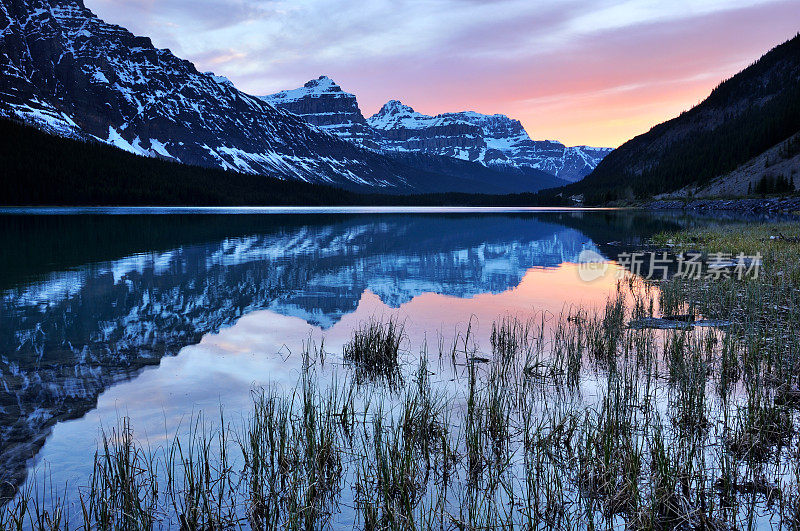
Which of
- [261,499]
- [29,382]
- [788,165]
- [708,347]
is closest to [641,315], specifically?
[708,347]

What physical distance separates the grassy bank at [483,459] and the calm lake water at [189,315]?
0.97 metres

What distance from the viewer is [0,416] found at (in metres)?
8.73

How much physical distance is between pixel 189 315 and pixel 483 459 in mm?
13688

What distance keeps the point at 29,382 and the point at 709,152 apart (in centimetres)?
19075

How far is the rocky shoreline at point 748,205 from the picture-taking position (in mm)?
85188

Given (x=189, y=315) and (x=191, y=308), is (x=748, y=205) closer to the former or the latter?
(x=191, y=308)

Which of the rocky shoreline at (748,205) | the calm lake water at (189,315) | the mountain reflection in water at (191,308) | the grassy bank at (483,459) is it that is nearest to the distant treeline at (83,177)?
the mountain reflection in water at (191,308)

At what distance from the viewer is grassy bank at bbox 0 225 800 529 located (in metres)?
5.75

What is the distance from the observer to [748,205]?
10050 centimetres

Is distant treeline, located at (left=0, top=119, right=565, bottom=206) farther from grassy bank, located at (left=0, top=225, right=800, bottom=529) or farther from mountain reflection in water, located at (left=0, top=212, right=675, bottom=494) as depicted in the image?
grassy bank, located at (left=0, top=225, right=800, bottom=529)

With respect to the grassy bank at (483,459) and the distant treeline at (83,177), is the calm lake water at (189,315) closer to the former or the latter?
the grassy bank at (483,459)

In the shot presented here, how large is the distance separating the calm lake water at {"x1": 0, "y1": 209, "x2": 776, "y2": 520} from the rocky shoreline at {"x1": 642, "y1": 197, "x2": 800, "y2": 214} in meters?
64.5

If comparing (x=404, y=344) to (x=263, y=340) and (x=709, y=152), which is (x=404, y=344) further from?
(x=709, y=152)

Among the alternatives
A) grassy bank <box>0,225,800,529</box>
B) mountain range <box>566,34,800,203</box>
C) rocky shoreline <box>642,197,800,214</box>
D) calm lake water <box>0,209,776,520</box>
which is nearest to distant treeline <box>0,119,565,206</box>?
calm lake water <box>0,209,776,520</box>
